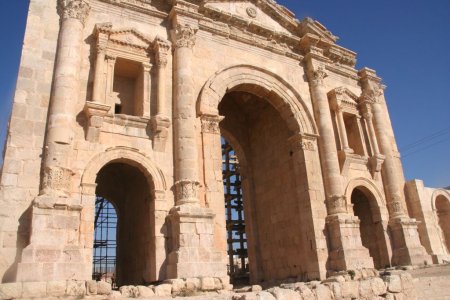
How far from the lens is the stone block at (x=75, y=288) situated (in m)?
8.16

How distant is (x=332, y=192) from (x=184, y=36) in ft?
25.7

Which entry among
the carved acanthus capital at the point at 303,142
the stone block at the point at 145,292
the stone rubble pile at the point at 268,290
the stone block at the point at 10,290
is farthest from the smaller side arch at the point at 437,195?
the stone block at the point at 10,290

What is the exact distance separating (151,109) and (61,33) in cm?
333

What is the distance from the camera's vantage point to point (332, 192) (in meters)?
14.3

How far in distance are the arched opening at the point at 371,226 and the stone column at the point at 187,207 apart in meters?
8.26

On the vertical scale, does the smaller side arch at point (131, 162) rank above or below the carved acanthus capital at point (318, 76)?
below

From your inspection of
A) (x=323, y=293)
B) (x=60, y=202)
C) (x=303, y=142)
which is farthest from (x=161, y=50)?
(x=323, y=293)

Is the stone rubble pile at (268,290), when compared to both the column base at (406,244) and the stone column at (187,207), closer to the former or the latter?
the stone column at (187,207)

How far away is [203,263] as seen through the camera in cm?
1019

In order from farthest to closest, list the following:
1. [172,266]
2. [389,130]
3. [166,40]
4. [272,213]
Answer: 1. [389,130]
2. [272,213]
3. [166,40]
4. [172,266]

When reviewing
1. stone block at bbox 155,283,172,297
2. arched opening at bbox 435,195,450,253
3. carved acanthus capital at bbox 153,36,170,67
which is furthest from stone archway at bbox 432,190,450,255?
stone block at bbox 155,283,172,297

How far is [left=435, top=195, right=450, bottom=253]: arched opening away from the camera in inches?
752

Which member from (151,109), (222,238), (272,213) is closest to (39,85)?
(151,109)

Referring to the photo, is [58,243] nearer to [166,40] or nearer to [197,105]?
[197,105]
